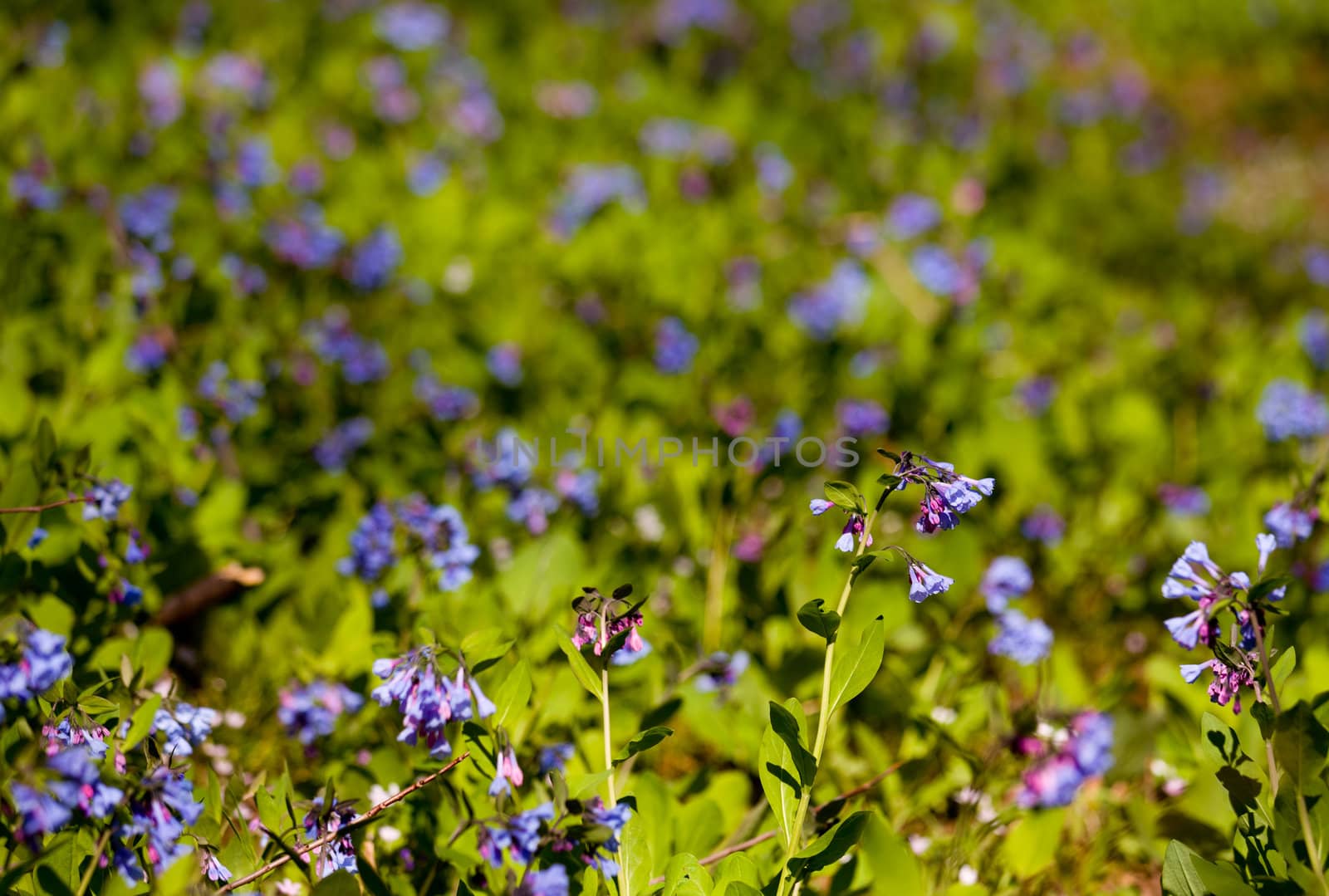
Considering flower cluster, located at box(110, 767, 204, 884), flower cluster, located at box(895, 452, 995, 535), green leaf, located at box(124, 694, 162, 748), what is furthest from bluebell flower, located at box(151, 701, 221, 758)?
flower cluster, located at box(895, 452, 995, 535)

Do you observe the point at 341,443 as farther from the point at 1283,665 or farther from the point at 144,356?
the point at 1283,665

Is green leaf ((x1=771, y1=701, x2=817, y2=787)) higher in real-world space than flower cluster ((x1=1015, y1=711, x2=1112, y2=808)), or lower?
higher

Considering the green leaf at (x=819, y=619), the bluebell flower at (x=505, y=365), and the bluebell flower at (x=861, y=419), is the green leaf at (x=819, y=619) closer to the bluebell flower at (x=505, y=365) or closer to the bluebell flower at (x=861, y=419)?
the bluebell flower at (x=861, y=419)

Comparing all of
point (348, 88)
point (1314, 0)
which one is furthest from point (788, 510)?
point (1314, 0)

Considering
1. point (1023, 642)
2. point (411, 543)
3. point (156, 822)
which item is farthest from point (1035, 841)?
point (156, 822)

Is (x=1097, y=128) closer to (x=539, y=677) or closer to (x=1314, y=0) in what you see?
(x=1314, y=0)

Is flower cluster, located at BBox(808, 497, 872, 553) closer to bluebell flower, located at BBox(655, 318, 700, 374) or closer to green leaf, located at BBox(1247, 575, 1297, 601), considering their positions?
green leaf, located at BBox(1247, 575, 1297, 601)
